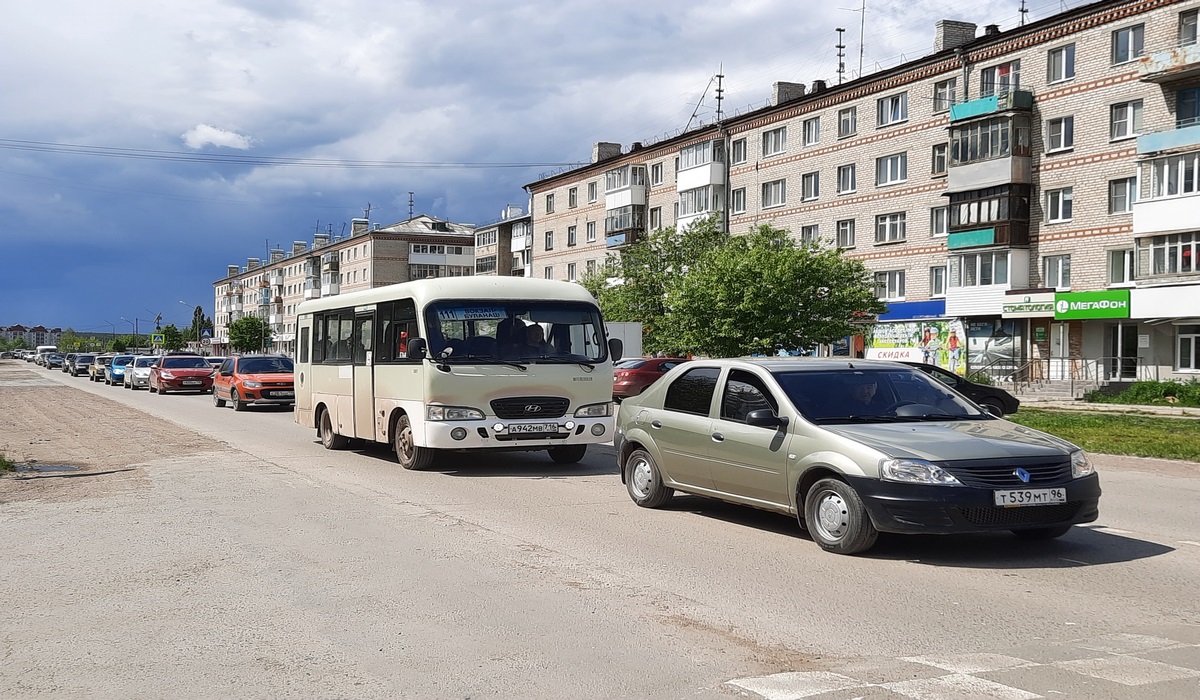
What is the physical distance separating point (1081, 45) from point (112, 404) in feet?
121

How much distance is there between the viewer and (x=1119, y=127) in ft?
134

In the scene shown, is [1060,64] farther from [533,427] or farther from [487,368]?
[487,368]

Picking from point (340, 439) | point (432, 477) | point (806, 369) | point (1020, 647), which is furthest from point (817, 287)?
point (1020, 647)

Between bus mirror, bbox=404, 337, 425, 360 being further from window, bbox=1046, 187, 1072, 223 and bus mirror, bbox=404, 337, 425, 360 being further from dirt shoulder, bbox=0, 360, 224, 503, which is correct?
window, bbox=1046, 187, 1072, 223

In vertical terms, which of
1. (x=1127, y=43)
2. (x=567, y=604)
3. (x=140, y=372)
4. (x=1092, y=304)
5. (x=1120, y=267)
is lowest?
(x=567, y=604)

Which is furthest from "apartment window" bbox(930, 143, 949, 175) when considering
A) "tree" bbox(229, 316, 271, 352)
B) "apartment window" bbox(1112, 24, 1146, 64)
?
"tree" bbox(229, 316, 271, 352)

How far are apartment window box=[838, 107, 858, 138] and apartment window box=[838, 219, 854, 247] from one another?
13.8ft

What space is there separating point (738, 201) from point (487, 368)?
4791 cm

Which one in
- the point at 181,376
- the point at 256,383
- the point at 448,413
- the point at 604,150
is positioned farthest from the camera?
the point at 604,150

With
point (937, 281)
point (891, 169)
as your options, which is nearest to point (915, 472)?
point (937, 281)

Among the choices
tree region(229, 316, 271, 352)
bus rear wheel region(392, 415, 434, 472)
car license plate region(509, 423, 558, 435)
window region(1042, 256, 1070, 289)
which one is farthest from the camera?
tree region(229, 316, 271, 352)

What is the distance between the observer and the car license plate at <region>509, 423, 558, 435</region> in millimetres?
13547

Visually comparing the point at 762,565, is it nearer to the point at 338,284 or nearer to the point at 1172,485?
the point at 1172,485

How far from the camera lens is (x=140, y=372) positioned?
46.1 meters
